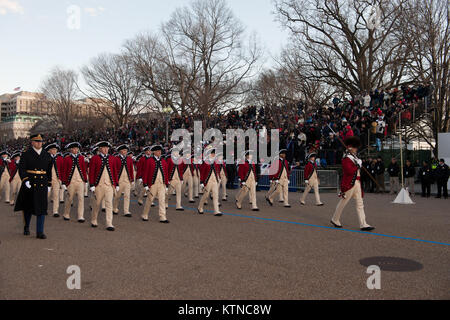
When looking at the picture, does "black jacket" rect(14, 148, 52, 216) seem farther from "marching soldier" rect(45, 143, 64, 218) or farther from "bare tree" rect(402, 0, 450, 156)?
"bare tree" rect(402, 0, 450, 156)

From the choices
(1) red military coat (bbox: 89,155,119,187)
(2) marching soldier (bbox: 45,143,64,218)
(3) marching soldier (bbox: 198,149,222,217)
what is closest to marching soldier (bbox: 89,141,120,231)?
(1) red military coat (bbox: 89,155,119,187)

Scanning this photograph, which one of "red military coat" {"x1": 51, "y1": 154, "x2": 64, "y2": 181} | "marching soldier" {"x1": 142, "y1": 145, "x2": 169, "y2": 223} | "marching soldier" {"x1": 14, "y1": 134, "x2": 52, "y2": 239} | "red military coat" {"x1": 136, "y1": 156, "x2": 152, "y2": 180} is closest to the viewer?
"marching soldier" {"x1": 14, "y1": 134, "x2": 52, "y2": 239}

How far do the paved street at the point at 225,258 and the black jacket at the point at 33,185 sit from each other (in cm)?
60

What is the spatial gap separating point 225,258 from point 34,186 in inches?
166

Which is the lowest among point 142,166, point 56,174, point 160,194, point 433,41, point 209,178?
point 160,194

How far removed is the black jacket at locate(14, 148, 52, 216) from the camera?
8.12 meters

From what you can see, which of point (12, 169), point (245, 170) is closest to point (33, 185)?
point (245, 170)

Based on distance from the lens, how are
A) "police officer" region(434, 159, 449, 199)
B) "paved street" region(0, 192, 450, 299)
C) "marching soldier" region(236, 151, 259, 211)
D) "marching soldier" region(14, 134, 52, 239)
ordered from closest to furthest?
"paved street" region(0, 192, 450, 299), "marching soldier" region(14, 134, 52, 239), "marching soldier" region(236, 151, 259, 211), "police officer" region(434, 159, 449, 199)

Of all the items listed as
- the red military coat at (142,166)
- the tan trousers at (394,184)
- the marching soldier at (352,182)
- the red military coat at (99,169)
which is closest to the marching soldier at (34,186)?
the red military coat at (99,169)

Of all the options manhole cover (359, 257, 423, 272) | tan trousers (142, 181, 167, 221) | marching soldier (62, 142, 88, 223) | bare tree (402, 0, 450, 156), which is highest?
bare tree (402, 0, 450, 156)

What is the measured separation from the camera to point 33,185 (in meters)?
8.20

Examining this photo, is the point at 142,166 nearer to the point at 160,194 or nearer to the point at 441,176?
the point at 160,194

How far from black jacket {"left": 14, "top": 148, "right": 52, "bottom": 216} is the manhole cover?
19.5 feet
